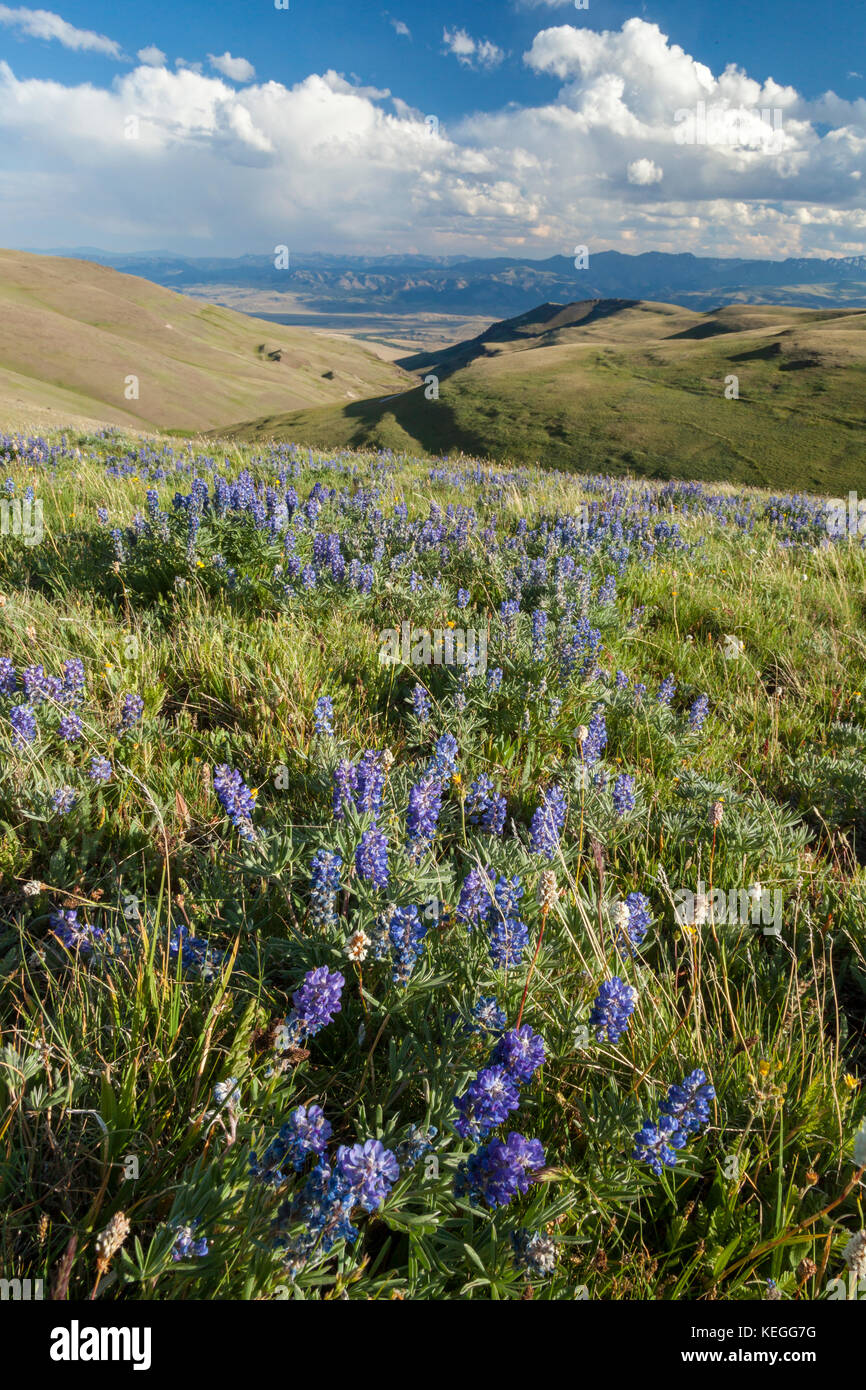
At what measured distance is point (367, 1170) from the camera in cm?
143

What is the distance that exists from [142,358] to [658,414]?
104334 mm

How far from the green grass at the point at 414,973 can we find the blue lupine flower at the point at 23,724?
0.10 meters

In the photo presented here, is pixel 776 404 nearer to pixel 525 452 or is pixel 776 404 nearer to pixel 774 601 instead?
pixel 525 452

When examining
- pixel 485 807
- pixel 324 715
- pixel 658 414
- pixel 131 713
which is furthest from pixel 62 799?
pixel 658 414

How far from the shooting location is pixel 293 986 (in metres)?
2.41

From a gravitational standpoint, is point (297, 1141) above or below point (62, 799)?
below

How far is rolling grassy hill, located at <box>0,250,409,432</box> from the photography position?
93.8 metres

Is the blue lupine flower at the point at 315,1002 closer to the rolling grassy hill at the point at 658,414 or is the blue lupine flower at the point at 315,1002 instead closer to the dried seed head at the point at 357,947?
the dried seed head at the point at 357,947

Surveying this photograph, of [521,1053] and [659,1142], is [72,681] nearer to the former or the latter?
[521,1053]

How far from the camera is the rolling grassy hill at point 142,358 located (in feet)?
308

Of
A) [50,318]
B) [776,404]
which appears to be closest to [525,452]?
[776,404]

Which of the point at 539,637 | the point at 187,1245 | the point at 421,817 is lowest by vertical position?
the point at 187,1245

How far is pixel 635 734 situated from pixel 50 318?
139 metres

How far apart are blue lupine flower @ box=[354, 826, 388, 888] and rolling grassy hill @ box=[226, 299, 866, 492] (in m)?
38.8
